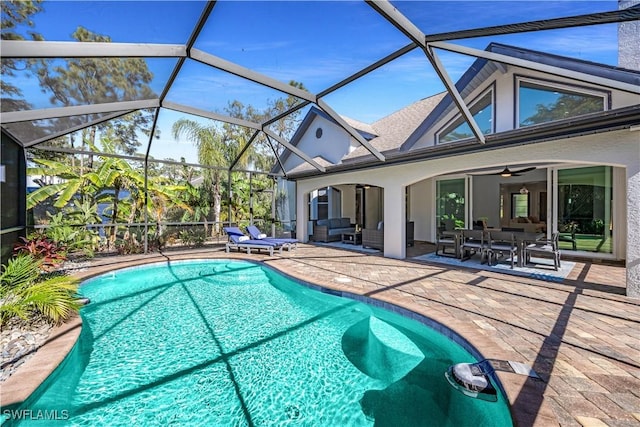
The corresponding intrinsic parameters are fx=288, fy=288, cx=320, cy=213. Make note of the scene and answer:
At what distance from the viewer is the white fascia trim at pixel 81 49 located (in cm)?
477

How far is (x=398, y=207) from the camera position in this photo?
11484 mm

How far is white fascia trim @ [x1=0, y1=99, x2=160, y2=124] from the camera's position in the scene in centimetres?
732

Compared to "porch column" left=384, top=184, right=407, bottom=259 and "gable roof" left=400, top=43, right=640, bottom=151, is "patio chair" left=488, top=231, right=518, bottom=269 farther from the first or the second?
"gable roof" left=400, top=43, right=640, bottom=151

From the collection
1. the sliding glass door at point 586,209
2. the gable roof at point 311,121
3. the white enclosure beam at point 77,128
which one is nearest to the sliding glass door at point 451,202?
the sliding glass door at point 586,209

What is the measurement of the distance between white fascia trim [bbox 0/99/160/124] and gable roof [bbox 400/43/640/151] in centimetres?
926

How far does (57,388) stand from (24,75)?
596 centimetres

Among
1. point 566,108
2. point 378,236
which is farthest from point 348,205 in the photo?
point 566,108

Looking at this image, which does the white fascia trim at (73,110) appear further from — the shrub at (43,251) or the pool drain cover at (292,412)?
the pool drain cover at (292,412)

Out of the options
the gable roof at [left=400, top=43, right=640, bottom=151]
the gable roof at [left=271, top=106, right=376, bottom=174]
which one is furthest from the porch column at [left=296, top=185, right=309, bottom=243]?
the gable roof at [left=400, top=43, right=640, bottom=151]

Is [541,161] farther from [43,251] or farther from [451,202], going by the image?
[43,251]

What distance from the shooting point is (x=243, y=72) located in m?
7.73

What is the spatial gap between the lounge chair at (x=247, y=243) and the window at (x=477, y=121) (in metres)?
8.34

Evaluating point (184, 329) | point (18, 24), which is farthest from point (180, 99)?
point (184, 329)

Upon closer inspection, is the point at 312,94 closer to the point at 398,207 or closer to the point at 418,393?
the point at 398,207
